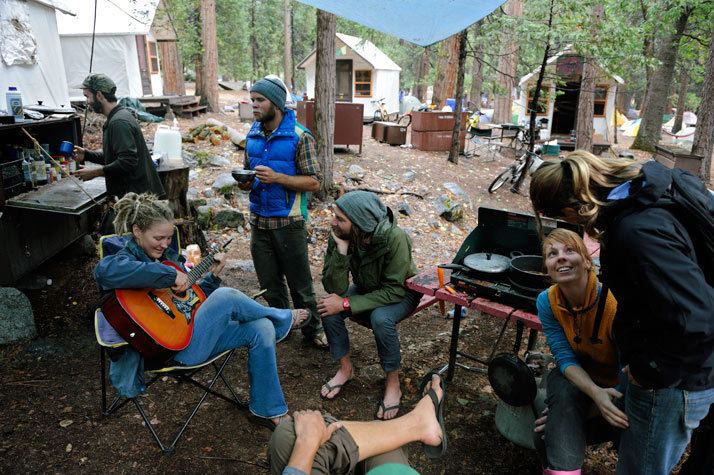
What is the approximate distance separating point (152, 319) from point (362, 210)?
4.38 feet

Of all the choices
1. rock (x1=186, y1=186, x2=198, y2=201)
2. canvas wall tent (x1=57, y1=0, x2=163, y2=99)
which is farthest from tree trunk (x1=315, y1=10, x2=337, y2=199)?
canvas wall tent (x1=57, y1=0, x2=163, y2=99)

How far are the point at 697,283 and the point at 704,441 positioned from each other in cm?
103

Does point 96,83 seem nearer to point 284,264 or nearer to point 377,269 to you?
point 284,264

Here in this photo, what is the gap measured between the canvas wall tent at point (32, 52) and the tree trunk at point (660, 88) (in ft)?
54.8

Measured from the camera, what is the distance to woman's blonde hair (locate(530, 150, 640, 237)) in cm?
164

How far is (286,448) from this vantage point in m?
1.78

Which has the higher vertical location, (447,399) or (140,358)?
(140,358)

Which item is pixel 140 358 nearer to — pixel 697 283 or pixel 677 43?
pixel 697 283

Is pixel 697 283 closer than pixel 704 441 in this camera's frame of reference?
Yes

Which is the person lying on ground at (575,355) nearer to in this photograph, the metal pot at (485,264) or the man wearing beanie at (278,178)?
the metal pot at (485,264)

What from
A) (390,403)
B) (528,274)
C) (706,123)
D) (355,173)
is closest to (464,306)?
(528,274)

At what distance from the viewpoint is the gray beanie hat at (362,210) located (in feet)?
9.70

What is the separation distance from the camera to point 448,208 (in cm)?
812

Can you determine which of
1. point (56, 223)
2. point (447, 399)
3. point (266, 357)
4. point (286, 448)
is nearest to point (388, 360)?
point (447, 399)
